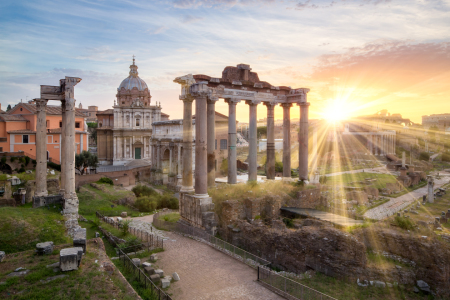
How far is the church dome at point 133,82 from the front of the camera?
56.5 metres

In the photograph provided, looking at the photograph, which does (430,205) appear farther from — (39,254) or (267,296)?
(39,254)

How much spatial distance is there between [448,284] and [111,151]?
5421cm

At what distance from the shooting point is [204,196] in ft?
Result: 52.1

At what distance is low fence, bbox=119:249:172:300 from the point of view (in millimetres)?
9031

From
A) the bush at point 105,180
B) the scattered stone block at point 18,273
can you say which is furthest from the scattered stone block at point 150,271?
the bush at point 105,180

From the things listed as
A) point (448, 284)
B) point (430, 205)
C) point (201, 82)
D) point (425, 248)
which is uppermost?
point (201, 82)

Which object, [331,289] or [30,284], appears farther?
[331,289]

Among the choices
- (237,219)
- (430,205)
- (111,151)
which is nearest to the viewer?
(237,219)

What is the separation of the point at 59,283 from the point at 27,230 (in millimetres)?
5580

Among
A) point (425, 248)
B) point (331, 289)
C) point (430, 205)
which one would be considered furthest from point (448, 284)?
point (430, 205)

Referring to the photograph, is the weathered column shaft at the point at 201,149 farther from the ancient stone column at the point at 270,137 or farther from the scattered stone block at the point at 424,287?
the scattered stone block at the point at 424,287

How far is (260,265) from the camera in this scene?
1168cm

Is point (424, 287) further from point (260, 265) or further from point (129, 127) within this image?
point (129, 127)

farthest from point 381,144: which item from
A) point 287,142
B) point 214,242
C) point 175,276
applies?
point 175,276
